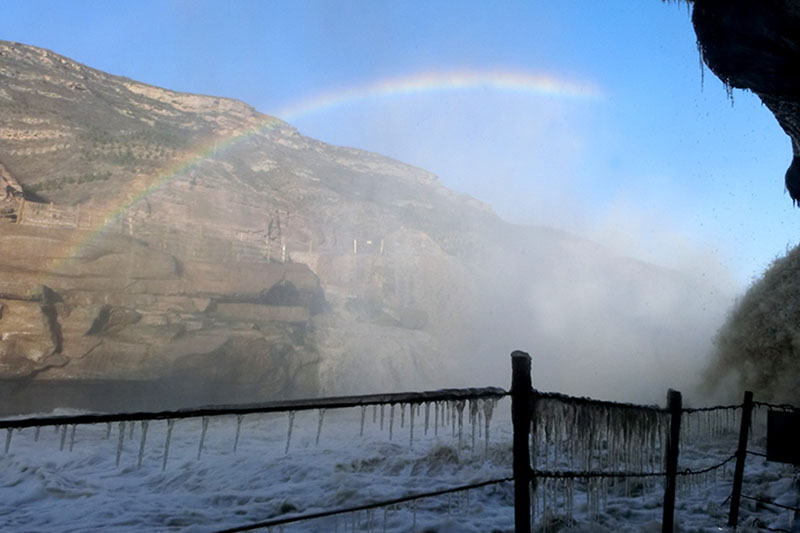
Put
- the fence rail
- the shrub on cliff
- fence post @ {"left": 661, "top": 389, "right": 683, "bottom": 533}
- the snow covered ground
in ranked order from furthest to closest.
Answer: the shrub on cliff < the snow covered ground < fence post @ {"left": 661, "top": 389, "right": 683, "bottom": 533} < the fence rail

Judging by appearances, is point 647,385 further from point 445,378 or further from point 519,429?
point 519,429

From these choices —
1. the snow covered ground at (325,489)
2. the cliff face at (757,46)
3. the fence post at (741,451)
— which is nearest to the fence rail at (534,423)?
the snow covered ground at (325,489)

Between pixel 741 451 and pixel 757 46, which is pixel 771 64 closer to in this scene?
pixel 757 46

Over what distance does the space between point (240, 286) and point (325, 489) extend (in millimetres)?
15770

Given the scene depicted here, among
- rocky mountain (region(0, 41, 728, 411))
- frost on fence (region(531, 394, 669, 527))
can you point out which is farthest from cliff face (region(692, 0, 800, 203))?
rocky mountain (region(0, 41, 728, 411))

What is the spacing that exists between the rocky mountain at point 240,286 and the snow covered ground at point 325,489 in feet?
19.7

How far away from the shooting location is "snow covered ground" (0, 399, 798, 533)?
19.7 ft

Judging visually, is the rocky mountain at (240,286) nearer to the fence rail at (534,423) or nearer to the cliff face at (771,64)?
the cliff face at (771,64)

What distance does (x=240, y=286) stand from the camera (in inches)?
902

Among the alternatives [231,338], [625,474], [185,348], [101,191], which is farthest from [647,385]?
[101,191]

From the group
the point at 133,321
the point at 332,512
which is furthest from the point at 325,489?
the point at 133,321

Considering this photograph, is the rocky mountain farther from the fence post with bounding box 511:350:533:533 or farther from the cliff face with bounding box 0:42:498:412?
the fence post with bounding box 511:350:533:533

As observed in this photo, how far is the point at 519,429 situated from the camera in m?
2.70

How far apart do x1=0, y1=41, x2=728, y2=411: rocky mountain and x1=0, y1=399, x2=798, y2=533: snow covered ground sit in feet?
19.7
